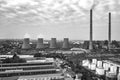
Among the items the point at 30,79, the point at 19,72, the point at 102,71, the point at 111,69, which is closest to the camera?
the point at 30,79

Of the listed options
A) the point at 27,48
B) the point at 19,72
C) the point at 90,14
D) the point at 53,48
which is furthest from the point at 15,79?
the point at 90,14

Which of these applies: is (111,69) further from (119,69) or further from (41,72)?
(41,72)

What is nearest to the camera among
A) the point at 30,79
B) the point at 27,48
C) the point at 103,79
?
the point at 30,79

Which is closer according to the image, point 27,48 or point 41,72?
point 41,72

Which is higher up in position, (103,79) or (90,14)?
(90,14)

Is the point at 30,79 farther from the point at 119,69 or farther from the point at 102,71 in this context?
the point at 119,69

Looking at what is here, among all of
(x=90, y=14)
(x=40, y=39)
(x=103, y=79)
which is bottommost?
(x=103, y=79)

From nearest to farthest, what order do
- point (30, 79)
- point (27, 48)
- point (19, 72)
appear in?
point (30, 79)
point (19, 72)
point (27, 48)

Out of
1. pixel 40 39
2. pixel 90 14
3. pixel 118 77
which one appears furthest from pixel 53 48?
pixel 118 77

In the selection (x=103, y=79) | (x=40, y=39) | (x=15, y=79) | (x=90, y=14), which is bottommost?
(x=103, y=79)
